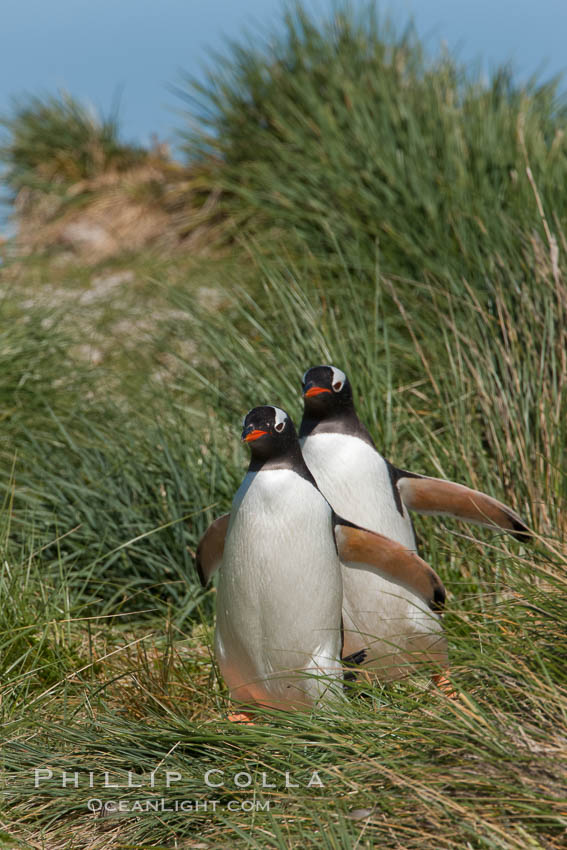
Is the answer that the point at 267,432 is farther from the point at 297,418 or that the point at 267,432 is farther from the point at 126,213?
the point at 126,213

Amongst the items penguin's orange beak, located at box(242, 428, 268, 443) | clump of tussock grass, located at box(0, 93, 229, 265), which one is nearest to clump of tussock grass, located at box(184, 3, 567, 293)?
clump of tussock grass, located at box(0, 93, 229, 265)

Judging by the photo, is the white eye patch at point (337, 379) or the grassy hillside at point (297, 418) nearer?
the grassy hillside at point (297, 418)

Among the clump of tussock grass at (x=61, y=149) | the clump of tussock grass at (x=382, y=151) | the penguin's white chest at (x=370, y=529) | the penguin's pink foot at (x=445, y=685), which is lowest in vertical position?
the penguin's pink foot at (x=445, y=685)

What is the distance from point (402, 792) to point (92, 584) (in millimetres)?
2356

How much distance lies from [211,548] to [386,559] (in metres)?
0.60

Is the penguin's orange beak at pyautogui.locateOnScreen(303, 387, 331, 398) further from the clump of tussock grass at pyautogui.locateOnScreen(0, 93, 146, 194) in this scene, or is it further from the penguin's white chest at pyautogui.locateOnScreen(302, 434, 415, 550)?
the clump of tussock grass at pyautogui.locateOnScreen(0, 93, 146, 194)

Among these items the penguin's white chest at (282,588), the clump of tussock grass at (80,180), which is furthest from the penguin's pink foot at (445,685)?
the clump of tussock grass at (80,180)

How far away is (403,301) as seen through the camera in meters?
5.54

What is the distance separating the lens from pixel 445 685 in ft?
8.23

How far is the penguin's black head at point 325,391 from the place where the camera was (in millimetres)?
2895

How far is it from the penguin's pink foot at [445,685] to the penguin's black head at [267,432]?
0.72m

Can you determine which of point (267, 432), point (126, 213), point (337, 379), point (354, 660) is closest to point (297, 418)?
point (337, 379)

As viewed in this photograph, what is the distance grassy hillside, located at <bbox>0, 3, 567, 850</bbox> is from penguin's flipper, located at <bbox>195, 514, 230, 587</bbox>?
225 mm

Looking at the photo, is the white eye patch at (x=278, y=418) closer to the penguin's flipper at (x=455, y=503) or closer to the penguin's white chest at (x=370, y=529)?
the penguin's white chest at (x=370, y=529)
